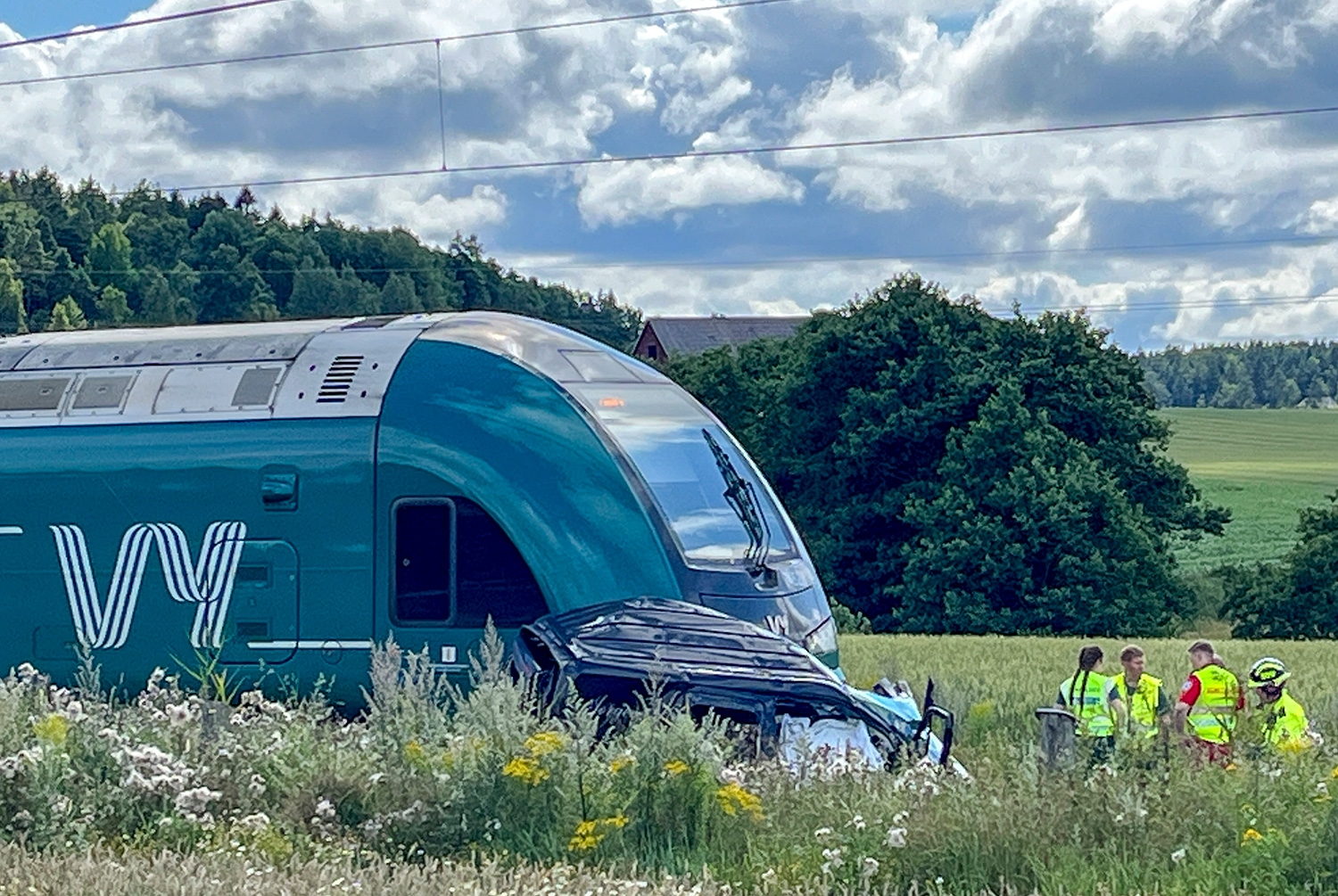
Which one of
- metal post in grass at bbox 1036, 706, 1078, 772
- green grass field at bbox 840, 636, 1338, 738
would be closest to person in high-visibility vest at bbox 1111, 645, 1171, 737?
green grass field at bbox 840, 636, 1338, 738

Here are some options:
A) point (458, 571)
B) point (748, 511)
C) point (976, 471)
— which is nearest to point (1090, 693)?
point (748, 511)

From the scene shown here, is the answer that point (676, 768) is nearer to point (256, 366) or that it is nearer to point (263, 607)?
point (263, 607)

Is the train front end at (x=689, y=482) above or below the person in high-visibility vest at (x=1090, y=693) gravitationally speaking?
above

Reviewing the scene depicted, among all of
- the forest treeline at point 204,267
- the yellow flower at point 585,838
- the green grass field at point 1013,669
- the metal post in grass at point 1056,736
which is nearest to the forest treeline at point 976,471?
the green grass field at point 1013,669

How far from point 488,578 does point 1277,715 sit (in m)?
4.94

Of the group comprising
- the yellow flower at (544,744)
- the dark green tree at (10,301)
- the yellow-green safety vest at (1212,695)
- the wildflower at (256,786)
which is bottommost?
the yellow-green safety vest at (1212,695)

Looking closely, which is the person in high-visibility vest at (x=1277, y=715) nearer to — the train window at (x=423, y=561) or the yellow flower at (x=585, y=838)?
the yellow flower at (x=585, y=838)

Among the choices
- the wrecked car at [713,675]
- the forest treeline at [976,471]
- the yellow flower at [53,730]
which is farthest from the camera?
the forest treeline at [976,471]

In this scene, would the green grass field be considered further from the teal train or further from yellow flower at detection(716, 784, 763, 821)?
yellow flower at detection(716, 784, 763, 821)

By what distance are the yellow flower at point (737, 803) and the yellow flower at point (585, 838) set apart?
23.1 inches

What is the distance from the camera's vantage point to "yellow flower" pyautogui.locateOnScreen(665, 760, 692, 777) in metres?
8.19

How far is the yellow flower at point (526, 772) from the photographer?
26.8 feet

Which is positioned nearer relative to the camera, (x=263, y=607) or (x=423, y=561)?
(x=423, y=561)

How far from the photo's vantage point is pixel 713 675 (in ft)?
36.3
